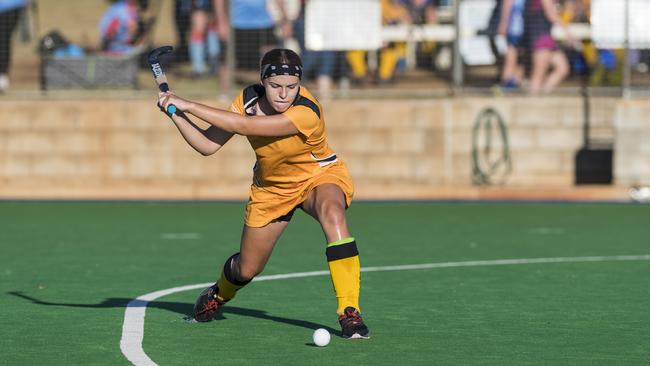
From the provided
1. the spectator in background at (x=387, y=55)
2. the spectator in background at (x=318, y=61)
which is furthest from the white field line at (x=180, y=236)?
the spectator in background at (x=387, y=55)

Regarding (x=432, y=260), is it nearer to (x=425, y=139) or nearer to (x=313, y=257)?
(x=313, y=257)

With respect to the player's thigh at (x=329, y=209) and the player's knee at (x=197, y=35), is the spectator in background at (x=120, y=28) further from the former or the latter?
the player's thigh at (x=329, y=209)

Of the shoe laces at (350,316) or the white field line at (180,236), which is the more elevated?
the shoe laces at (350,316)

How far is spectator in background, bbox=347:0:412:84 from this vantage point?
67.1ft

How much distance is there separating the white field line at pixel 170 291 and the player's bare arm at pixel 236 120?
1.21 metres

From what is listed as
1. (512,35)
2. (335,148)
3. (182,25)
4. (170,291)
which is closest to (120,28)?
(182,25)

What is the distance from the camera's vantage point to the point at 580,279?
11.4 metres

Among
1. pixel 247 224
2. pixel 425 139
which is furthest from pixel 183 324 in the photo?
pixel 425 139

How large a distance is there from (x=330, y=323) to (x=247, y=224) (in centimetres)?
76

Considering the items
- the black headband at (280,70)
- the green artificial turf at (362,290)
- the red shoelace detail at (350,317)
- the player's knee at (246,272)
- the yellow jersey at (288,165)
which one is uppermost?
the black headband at (280,70)

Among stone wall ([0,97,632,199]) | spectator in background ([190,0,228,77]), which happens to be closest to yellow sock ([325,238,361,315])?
stone wall ([0,97,632,199])

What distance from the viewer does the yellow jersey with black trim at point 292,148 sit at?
8.54 m

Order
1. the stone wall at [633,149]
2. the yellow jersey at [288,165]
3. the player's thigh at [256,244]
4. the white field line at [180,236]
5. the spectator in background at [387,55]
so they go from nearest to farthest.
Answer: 1. the yellow jersey at [288,165]
2. the player's thigh at [256,244]
3. the white field line at [180,236]
4. the stone wall at [633,149]
5. the spectator in background at [387,55]

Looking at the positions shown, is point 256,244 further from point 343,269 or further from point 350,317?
point 350,317
